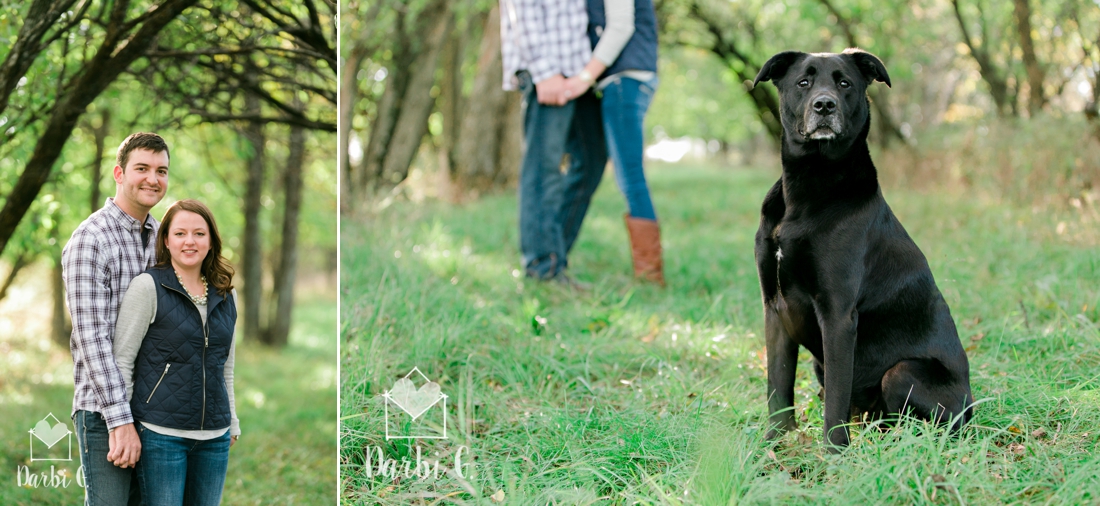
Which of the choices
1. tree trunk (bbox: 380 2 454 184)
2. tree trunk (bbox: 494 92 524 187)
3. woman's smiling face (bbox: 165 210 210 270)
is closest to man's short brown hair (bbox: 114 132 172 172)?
woman's smiling face (bbox: 165 210 210 270)

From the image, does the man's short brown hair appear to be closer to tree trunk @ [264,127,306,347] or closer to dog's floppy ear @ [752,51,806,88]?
dog's floppy ear @ [752,51,806,88]

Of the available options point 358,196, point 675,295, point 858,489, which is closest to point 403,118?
point 358,196

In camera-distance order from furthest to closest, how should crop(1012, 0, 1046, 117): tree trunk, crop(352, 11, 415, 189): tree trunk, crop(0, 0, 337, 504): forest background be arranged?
1. crop(352, 11, 415, 189): tree trunk
2. crop(1012, 0, 1046, 117): tree trunk
3. crop(0, 0, 337, 504): forest background

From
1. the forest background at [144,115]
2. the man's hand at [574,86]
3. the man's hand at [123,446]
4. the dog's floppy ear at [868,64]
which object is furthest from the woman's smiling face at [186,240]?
the man's hand at [574,86]

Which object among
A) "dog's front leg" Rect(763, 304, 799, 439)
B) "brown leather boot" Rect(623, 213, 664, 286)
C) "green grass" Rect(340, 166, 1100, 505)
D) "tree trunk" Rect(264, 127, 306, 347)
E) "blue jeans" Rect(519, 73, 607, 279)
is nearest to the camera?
"green grass" Rect(340, 166, 1100, 505)

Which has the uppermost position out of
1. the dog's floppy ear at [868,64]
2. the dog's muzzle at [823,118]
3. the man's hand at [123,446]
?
the dog's floppy ear at [868,64]

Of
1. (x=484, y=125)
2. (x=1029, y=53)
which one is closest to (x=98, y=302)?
(x=484, y=125)

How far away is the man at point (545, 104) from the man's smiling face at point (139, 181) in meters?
2.61

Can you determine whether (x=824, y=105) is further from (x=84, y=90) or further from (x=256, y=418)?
(x=256, y=418)

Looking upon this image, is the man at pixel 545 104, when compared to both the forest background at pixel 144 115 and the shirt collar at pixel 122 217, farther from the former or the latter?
the shirt collar at pixel 122 217

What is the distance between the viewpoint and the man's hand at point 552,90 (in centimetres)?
460

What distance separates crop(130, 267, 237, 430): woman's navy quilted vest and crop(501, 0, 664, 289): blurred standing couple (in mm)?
2596

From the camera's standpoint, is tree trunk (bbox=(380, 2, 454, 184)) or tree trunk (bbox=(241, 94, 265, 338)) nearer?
tree trunk (bbox=(380, 2, 454, 184))

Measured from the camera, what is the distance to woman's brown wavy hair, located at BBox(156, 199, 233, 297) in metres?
2.38
